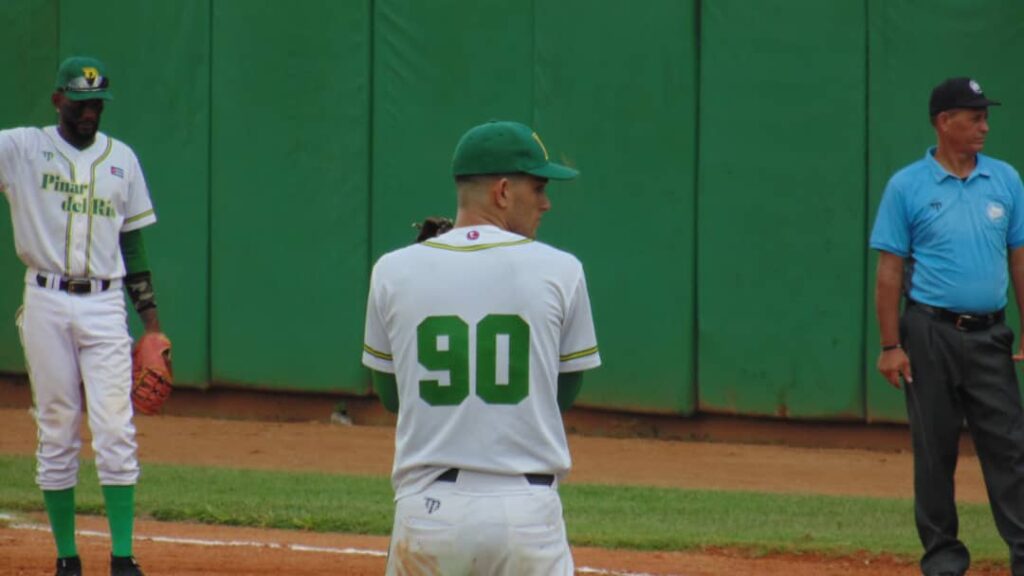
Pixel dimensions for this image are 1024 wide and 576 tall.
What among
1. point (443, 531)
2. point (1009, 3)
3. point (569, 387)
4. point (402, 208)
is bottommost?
point (443, 531)

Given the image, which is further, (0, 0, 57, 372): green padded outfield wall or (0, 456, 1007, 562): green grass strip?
(0, 0, 57, 372): green padded outfield wall

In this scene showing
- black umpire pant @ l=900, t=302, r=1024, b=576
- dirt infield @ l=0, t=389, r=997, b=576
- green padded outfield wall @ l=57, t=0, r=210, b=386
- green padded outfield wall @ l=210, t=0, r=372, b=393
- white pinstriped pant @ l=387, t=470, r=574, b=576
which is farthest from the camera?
green padded outfield wall @ l=57, t=0, r=210, b=386

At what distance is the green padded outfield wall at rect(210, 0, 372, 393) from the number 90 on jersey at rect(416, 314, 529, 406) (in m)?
9.21

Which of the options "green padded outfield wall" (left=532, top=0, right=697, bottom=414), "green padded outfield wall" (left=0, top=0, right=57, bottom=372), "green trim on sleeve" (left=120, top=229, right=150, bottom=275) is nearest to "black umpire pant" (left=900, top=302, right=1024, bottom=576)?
"green trim on sleeve" (left=120, top=229, right=150, bottom=275)

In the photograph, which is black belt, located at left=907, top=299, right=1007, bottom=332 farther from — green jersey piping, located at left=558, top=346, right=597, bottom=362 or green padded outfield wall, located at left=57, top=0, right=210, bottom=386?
green padded outfield wall, located at left=57, top=0, right=210, bottom=386

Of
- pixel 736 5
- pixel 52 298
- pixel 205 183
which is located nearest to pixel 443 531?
pixel 52 298

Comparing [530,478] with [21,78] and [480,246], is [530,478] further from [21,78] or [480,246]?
[21,78]

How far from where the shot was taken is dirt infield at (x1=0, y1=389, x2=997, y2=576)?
26.8 ft

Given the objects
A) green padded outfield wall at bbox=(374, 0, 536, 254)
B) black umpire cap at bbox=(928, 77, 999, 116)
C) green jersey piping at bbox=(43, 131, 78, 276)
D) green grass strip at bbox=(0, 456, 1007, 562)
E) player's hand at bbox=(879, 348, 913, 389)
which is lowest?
green grass strip at bbox=(0, 456, 1007, 562)

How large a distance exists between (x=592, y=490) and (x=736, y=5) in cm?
383

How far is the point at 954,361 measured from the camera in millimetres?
7430

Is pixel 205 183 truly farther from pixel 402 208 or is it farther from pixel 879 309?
pixel 879 309

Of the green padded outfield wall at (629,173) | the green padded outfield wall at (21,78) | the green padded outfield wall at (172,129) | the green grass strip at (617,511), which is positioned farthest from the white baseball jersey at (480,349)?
the green padded outfield wall at (21,78)

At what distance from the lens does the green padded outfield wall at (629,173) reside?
500 inches
